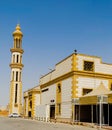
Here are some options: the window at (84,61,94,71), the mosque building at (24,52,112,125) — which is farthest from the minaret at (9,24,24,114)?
the window at (84,61,94,71)

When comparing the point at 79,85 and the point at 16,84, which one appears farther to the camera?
the point at 16,84

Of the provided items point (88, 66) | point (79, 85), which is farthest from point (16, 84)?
point (79, 85)

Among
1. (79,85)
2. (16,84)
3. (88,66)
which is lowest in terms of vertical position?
(79,85)

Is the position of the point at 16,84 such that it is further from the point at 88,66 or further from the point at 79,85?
the point at 79,85

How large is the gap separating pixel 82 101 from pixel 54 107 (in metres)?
12.7

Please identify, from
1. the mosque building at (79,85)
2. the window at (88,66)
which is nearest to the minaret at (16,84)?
the mosque building at (79,85)

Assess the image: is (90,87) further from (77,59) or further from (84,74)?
A: (77,59)

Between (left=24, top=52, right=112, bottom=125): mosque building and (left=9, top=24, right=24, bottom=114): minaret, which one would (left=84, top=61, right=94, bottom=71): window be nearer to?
(left=24, top=52, right=112, bottom=125): mosque building

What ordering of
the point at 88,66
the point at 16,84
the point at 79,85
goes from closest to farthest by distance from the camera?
1. the point at 79,85
2. the point at 88,66
3. the point at 16,84

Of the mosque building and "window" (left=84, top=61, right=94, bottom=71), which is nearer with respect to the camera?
the mosque building

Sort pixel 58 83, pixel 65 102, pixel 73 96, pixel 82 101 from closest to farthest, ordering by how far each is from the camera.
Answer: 1. pixel 82 101
2. pixel 73 96
3. pixel 65 102
4. pixel 58 83

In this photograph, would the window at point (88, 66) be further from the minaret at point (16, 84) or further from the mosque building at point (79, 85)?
the minaret at point (16, 84)

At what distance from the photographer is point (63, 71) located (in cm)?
4028

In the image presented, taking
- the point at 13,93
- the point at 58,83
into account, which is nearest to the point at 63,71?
the point at 58,83
